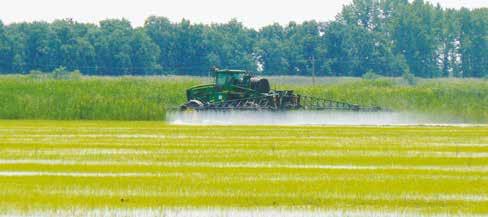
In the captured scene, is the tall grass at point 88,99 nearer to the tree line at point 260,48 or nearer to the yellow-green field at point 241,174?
the yellow-green field at point 241,174

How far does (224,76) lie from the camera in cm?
7050

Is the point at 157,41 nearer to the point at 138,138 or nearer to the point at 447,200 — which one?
the point at 138,138

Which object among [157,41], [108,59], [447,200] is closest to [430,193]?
[447,200]

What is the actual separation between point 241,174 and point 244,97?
3746 centimetres

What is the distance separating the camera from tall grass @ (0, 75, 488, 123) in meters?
74.4

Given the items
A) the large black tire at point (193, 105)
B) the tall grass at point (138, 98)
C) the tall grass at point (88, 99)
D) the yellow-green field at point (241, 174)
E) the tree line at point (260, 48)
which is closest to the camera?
the yellow-green field at point (241, 174)

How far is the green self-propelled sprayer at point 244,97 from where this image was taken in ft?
217

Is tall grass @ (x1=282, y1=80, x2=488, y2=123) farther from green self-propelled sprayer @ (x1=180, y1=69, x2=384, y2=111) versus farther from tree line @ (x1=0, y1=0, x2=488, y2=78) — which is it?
tree line @ (x1=0, y1=0, x2=488, y2=78)

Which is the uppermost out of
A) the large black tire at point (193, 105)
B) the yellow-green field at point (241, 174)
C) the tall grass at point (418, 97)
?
the yellow-green field at point (241, 174)

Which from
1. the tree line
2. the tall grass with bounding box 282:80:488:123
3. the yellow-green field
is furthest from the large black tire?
the tree line

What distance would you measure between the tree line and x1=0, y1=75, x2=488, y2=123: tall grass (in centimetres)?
7816

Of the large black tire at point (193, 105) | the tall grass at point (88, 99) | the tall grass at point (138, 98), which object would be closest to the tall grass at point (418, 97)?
the tall grass at point (138, 98)

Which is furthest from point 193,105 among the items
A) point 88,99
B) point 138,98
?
point 138,98

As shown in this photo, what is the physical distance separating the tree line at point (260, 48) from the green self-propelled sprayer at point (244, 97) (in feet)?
311
